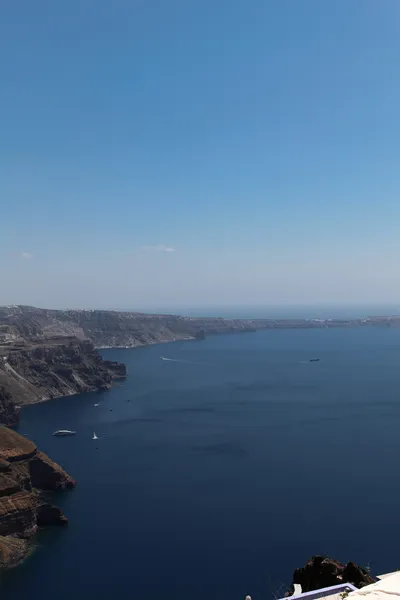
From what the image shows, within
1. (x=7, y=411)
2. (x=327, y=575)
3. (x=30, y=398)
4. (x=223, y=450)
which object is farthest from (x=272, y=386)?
(x=327, y=575)

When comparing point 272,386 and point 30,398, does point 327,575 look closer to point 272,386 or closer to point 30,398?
point 30,398

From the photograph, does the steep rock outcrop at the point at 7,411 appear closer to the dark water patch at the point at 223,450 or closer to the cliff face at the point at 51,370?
the cliff face at the point at 51,370

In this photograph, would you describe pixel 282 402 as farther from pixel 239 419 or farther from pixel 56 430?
pixel 56 430

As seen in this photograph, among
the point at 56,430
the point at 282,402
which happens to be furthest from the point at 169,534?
the point at 282,402

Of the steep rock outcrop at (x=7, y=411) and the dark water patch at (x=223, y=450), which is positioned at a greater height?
the steep rock outcrop at (x=7, y=411)

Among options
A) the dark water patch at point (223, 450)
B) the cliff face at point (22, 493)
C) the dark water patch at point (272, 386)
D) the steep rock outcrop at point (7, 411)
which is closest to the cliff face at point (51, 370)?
the steep rock outcrop at point (7, 411)

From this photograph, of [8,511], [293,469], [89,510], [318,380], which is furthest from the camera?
[318,380]

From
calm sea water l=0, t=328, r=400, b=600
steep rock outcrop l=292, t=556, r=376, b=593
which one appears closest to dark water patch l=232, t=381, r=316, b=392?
calm sea water l=0, t=328, r=400, b=600
